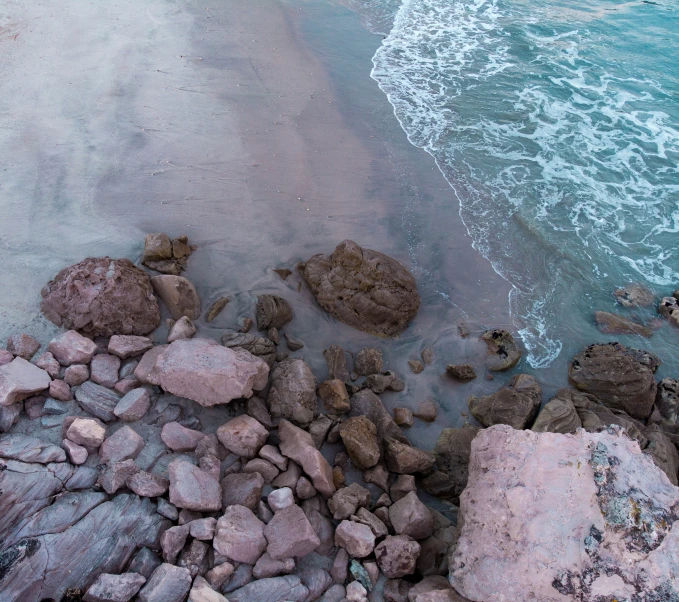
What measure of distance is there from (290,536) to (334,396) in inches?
61.4

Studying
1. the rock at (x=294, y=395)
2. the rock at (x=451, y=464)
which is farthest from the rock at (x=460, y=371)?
the rock at (x=294, y=395)

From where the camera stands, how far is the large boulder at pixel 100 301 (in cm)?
516

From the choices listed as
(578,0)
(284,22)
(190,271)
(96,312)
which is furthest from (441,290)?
(578,0)

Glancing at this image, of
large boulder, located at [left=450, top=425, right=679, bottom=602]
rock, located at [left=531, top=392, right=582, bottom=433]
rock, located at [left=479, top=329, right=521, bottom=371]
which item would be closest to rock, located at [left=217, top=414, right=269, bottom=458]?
large boulder, located at [left=450, top=425, right=679, bottom=602]

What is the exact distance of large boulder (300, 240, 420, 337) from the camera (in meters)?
6.09

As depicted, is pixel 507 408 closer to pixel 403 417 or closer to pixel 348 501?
pixel 403 417

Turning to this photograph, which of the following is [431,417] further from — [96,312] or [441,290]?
[96,312]

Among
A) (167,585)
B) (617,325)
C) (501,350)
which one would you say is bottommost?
(617,325)

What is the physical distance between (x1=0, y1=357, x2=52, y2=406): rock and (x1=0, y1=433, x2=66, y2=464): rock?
330 millimetres

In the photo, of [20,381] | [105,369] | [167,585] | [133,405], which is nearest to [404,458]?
[167,585]

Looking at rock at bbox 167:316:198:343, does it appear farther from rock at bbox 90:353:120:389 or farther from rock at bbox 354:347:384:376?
rock at bbox 354:347:384:376

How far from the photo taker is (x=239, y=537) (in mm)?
3918

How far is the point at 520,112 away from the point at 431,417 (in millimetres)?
7126

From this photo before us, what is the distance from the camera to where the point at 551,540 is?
12.0 feet
